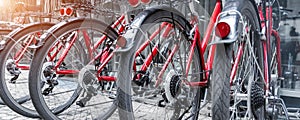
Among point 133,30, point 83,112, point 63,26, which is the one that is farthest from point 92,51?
point 133,30

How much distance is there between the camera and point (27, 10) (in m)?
3.96

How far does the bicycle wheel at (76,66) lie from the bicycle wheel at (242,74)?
101cm

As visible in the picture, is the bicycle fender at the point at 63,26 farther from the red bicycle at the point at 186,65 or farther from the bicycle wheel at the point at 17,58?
the red bicycle at the point at 186,65

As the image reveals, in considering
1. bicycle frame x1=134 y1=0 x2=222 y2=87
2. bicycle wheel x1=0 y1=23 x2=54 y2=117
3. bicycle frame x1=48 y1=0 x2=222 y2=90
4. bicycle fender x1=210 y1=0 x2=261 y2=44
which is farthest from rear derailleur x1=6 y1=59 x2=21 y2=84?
bicycle fender x1=210 y1=0 x2=261 y2=44

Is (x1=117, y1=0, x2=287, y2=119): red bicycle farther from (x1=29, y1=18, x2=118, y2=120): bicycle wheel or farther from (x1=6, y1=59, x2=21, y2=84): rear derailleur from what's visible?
(x1=6, y1=59, x2=21, y2=84): rear derailleur

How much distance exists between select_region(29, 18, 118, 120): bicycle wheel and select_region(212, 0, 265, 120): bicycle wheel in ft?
3.31

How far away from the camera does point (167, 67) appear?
6.48ft

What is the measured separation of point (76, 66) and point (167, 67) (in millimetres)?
1072

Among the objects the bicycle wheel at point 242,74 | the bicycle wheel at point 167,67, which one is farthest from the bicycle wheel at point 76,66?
the bicycle wheel at point 242,74

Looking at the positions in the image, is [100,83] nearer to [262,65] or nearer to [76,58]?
[76,58]

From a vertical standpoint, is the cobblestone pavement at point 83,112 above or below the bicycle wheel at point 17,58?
below

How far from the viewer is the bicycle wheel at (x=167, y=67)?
1.80 meters

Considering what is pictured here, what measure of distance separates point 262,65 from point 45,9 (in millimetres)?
3118

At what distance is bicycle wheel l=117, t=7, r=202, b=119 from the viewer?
5.92ft
